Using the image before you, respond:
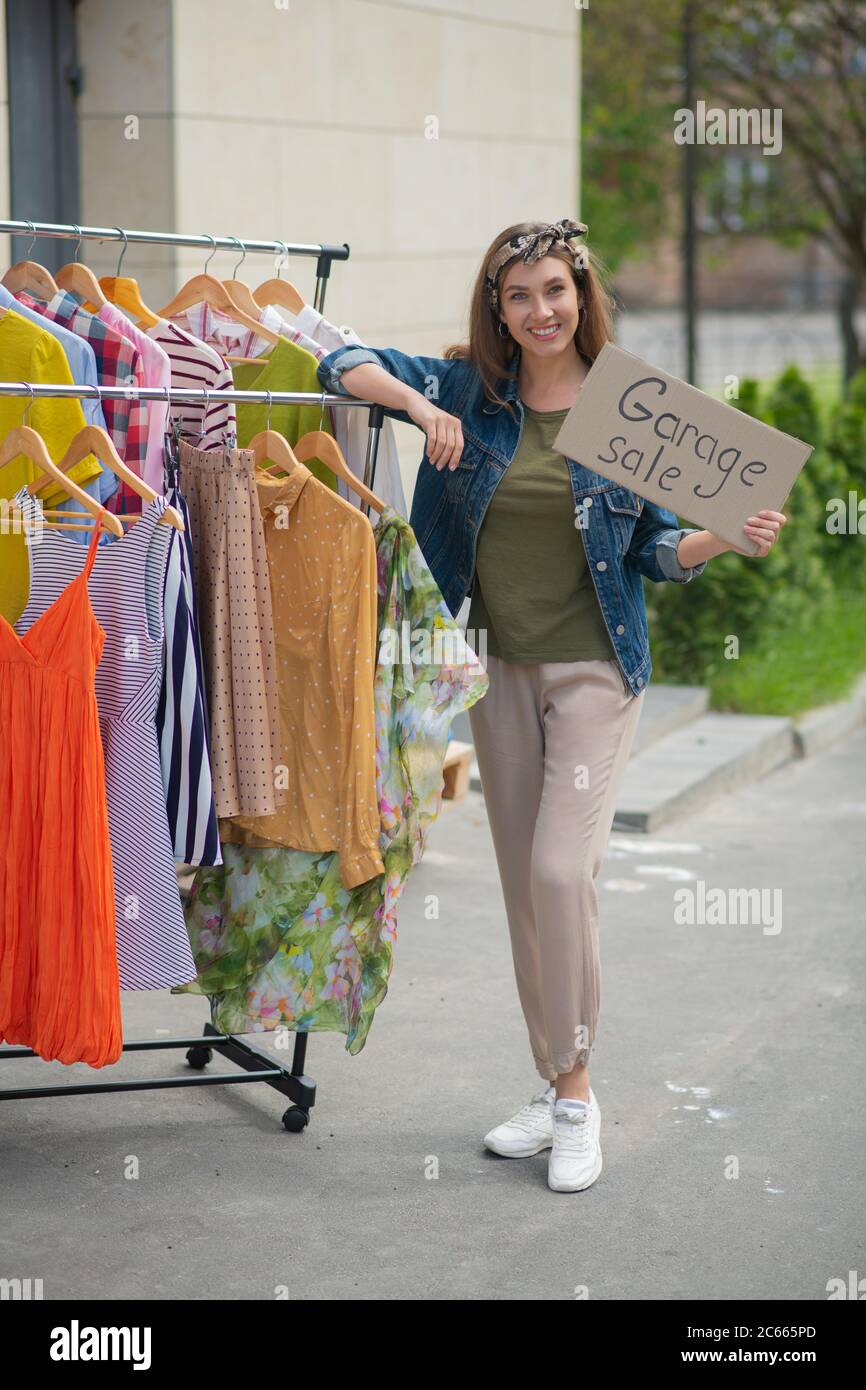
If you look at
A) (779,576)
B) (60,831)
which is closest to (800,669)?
(779,576)

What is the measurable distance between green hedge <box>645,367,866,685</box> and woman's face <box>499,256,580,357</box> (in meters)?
4.92

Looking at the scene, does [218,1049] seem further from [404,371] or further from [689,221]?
[689,221]

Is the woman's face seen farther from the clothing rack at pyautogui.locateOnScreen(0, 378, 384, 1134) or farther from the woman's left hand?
the woman's left hand

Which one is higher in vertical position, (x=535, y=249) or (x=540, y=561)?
(x=535, y=249)

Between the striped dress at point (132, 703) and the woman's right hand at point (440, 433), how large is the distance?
59cm

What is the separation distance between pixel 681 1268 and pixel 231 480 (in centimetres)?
192

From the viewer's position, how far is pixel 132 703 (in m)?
3.53

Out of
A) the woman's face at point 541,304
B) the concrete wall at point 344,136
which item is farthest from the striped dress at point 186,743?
the concrete wall at point 344,136

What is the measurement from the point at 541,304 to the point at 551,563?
57 cm

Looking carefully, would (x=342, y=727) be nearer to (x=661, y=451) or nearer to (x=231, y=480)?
(x=231, y=480)

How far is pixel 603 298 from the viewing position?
12.5ft
